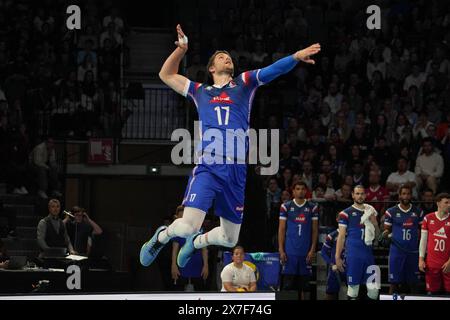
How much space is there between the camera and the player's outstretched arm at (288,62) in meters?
10.0

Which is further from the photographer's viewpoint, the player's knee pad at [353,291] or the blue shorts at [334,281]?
the blue shorts at [334,281]

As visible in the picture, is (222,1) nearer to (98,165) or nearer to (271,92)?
(271,92)

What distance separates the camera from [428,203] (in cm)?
1579

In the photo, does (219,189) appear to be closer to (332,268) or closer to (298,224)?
(332,268)

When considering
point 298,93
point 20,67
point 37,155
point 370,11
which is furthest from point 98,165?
point 370,11

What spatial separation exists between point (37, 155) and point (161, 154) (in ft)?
8.15

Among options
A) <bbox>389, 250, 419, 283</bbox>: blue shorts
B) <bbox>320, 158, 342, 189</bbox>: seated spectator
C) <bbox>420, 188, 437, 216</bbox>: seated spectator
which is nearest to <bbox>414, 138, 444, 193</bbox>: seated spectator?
<bbox>420, 188, 437, 216</bbox>: seated spectator

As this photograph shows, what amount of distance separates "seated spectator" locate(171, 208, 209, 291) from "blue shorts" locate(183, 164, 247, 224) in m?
4.58

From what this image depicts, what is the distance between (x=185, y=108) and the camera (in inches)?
770

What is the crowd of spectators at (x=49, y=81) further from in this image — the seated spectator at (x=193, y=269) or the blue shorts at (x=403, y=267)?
the blue shorts at (x=403, y=267)

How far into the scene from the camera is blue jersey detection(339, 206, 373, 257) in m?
14.1

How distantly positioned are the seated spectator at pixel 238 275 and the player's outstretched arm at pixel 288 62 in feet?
13.3

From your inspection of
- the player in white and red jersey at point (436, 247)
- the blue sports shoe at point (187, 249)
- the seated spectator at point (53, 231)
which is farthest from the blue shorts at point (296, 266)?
the blue sports shoe at point (187, 249)

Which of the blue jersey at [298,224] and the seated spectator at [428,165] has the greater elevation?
the seated spectator at [428,165]
